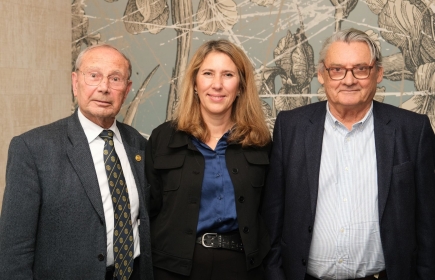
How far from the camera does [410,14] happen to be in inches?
120

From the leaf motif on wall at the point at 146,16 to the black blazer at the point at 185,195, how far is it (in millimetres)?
1295

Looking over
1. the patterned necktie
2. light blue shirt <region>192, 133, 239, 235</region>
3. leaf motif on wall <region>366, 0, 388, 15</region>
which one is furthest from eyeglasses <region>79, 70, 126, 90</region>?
leaf motif on wall <region>366, 0, 388, 15</region>

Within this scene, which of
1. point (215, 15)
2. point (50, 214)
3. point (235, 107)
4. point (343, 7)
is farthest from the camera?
point (215, 15)

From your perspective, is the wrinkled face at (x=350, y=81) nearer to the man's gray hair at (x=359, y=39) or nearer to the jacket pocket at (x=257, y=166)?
the man's gray hair at (x=359, y=39)

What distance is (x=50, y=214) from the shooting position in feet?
7.19

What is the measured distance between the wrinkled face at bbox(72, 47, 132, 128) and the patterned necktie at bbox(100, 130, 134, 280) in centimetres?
15

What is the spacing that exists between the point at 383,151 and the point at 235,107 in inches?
30.1

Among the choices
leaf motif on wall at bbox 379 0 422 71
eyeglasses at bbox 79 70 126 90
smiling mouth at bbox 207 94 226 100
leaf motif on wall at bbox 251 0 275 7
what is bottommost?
smiling mouth at bbox 207 94 226 100

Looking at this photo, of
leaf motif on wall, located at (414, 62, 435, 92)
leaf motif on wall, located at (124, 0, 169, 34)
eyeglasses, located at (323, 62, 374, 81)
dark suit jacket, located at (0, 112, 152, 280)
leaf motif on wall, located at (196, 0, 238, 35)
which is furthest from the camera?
leaf motif on wall, located at (124, 0, 169, 34)

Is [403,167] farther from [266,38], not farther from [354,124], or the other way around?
[266,38]

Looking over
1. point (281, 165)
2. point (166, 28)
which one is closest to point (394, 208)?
point (281, 165)

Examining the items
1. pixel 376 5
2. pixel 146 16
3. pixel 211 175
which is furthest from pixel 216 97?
pixel 146 16

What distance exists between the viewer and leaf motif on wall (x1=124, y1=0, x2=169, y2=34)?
361 centimetres

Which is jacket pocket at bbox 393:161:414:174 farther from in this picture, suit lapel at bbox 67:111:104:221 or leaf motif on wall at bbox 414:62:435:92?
suit lapel at bbox 67:111:104:221
